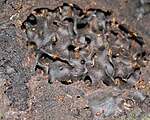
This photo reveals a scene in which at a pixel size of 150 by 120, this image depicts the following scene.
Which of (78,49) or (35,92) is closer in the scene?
(35,92)

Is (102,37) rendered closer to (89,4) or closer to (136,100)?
(89,4)

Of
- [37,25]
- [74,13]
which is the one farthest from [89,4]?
[37,25]

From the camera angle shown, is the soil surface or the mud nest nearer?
the soil surface

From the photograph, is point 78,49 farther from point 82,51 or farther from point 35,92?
point 35,92

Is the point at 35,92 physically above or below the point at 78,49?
below

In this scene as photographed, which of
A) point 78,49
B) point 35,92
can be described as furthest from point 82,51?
point 35,92
